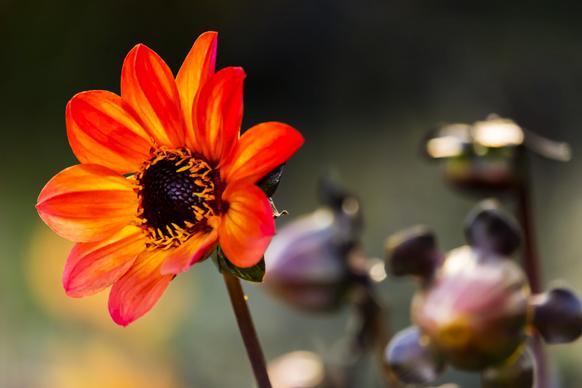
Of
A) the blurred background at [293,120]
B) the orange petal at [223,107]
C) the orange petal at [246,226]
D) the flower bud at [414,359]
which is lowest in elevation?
the flower bud at [414,359]

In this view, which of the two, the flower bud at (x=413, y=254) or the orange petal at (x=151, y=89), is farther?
the flower bud at (x=413, y=254)

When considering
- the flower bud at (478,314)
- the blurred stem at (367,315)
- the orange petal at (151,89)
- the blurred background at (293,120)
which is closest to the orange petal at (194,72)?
the orange petal at (151,89)

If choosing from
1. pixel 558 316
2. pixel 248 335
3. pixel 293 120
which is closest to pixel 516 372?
pixel 558 316

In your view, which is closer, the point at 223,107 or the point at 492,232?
the point at 223,107

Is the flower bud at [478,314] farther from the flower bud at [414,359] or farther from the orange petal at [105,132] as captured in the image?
the orange petal at [105,132]

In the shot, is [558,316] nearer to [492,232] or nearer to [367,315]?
[492,232]

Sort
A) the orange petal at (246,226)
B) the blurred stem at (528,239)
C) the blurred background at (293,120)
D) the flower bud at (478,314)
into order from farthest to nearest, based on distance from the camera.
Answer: the blurred background at (293,120) < the blurred stem at (528,239) < the flower bud at (478,314) < the orange petal at (246,226)

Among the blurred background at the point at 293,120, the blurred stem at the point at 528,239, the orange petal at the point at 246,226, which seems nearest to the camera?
the orange petal at the point at 246,226

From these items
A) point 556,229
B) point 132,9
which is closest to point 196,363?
point 556,229

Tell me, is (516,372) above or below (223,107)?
below
